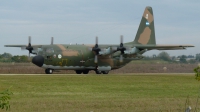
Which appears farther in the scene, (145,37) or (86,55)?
(145,37)

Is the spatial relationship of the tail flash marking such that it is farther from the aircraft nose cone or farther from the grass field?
the grass field

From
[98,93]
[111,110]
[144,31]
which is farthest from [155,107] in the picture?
[144,31]

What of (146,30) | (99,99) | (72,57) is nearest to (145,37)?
(146,30)

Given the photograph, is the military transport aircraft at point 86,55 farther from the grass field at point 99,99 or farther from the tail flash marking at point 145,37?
the grass field at point 99,99

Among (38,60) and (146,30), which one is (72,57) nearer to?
(38,60)

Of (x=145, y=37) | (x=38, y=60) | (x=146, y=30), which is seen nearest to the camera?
(x=38, y=60)

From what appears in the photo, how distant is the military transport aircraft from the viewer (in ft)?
170

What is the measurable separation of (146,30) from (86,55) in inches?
350

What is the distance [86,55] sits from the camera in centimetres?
5309

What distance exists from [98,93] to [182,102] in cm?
572

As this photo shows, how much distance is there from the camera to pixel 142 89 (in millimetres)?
29156

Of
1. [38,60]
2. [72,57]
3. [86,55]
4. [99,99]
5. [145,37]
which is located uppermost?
[145,37]

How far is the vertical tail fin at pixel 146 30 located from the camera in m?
57.5

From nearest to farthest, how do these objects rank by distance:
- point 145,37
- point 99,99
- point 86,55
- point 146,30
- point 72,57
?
point 99,99, point 72,57, point 86,55, point 145,37, point 146,30
